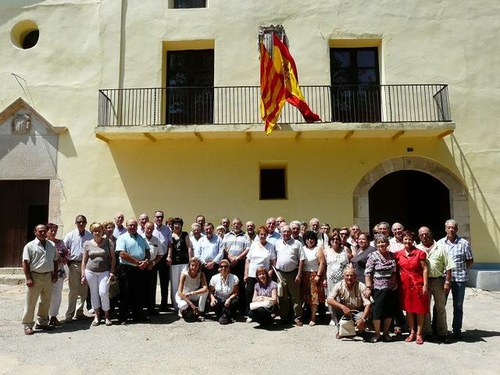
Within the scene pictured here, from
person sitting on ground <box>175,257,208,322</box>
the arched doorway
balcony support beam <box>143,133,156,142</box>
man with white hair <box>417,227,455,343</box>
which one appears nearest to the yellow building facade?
balcony support beam <box>143,133,156,142</box>

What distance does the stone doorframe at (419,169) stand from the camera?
11742 mm

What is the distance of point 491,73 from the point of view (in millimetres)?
12039

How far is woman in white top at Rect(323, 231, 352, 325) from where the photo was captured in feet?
22.9

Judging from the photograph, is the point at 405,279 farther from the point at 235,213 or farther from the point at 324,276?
the point at 235,213

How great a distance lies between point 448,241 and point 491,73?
7.58 meters

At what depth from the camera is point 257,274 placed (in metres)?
7.17

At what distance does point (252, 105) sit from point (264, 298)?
21.0 ft

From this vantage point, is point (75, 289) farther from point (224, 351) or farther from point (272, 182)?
point (272, 182)

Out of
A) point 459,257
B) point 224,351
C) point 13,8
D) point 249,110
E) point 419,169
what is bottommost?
point 224,351

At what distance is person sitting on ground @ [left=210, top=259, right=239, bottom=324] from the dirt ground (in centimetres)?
23

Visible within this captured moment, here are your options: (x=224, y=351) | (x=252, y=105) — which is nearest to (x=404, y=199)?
(x=252, y=105)

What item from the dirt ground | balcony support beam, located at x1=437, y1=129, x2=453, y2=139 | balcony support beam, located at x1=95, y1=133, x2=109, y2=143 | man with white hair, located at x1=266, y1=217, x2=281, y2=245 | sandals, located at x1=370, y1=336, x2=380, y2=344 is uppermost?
balcony support beam, located at x1=95, y1=133, x2=109, y2=143

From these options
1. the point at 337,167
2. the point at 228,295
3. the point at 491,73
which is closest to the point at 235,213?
the point at 337,167

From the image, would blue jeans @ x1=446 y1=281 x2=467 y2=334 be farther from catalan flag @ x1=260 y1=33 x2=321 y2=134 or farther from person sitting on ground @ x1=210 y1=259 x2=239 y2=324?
catalan flag @ x1=260 y1=33 x2=321 y2=134
